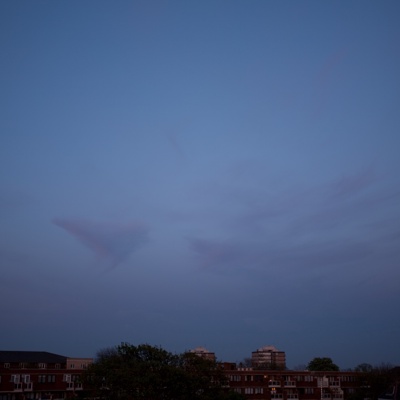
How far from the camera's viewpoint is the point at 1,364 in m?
102

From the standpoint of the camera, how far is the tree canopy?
67.9m

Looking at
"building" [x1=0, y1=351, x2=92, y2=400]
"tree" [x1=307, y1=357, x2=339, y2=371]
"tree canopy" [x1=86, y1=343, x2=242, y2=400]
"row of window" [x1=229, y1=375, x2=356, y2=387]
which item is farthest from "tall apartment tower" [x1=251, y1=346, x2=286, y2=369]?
"tree canopy" [x1=86, y1=343, x2=242, y2=400]

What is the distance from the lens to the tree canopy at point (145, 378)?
67875mm

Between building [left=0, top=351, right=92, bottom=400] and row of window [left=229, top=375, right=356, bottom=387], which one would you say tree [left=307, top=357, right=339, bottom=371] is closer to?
row of window [left=229, top=375, right=356, bottom=387]

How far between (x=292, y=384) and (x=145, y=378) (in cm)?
5141

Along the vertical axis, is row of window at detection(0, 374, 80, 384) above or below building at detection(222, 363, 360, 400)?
above

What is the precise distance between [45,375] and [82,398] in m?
15.9

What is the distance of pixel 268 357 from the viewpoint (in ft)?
622

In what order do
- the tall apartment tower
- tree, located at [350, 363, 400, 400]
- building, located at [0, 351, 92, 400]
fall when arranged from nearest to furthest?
building, located at [0, 351, 92, 400]
tree, located at [350, 363, 400, 400]
the tall apartment tower

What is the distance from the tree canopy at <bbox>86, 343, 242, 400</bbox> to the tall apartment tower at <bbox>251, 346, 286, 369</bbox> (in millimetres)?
110438

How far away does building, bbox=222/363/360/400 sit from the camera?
4203 inches

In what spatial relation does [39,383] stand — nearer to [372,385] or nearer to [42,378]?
[42,378]

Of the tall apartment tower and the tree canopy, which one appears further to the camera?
the tall apartment tower

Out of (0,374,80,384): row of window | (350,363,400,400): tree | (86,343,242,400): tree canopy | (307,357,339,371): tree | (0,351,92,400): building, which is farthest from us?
(307,357,339,371): tree
